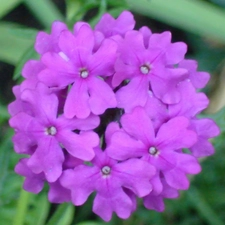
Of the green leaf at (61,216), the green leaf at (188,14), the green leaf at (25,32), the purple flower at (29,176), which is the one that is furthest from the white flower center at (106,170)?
the green leaf at (188,14)

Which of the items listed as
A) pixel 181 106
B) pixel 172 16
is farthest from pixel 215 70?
pixel 181 106

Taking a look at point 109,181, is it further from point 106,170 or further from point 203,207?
point 203,207

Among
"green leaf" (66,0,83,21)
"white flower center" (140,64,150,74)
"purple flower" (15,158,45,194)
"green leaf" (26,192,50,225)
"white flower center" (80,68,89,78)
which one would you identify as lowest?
"green leaf" (26,192,50,225)

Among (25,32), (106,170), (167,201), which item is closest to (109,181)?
(106,170)

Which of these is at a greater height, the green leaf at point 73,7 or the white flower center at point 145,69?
the white flower center at point 145,69

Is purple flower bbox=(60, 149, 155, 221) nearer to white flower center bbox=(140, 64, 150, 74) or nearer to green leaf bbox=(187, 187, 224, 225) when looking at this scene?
white flower center bbox=(140, 64, 150, 74)

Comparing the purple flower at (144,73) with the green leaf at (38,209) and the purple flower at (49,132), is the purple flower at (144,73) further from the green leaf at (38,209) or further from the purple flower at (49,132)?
the green leaf at (38,209)

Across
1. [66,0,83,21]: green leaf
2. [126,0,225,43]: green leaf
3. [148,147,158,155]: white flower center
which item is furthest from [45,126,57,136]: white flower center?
[126,0,225,43]: green leaf

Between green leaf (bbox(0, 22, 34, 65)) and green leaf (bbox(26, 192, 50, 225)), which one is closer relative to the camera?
green leaf (bbox(26, 192, 50, 225))

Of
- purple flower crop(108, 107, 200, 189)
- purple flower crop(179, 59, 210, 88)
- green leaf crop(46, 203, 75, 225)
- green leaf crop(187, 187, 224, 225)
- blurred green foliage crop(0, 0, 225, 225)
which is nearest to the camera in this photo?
purple flower crop(108, 107, 200, 189)
